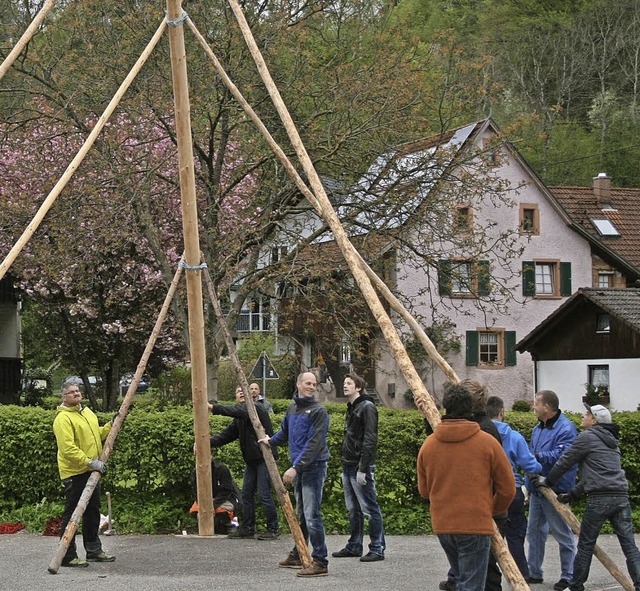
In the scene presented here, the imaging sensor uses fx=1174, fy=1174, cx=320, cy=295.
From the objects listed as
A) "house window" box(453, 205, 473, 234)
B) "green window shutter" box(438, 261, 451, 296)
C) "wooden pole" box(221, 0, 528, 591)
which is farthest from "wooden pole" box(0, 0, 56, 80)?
"house window" box(453, 205, 473, 234)

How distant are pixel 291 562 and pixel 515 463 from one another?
2561 millimetres

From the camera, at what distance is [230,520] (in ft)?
43.4

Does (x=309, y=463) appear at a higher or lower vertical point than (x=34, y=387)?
higher

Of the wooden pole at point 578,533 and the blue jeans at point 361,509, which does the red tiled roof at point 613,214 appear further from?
the wooden pole at point 578,533

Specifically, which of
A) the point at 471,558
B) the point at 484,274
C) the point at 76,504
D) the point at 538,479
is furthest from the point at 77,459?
the point at 484,274

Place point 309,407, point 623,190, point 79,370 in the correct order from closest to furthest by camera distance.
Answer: point 309,407 < point 79,370 < point 623,190

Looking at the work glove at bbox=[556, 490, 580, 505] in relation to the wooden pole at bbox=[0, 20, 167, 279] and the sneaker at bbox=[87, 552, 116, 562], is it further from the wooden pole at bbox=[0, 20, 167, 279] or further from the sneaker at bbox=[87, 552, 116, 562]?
the wooden pole at bbox=[0, 20, 167, 279]

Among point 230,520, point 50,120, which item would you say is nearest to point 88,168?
point 50,120

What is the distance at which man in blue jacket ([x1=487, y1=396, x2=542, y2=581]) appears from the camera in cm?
920

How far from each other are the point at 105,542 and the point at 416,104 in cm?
944

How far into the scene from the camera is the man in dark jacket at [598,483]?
921 cm

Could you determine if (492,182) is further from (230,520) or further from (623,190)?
(623,190)

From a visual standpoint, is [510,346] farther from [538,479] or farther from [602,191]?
[538,479]

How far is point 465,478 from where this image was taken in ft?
22.6
